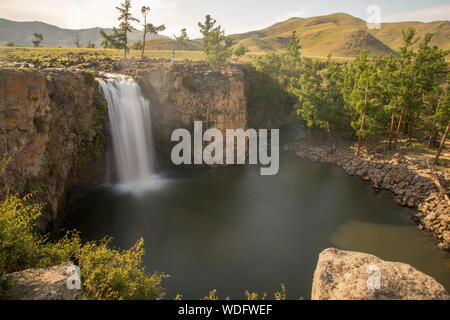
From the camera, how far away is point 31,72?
1641 cm

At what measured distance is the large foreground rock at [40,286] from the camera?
24.2ft

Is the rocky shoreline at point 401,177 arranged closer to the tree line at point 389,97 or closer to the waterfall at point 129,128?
the tree line at point 389,97

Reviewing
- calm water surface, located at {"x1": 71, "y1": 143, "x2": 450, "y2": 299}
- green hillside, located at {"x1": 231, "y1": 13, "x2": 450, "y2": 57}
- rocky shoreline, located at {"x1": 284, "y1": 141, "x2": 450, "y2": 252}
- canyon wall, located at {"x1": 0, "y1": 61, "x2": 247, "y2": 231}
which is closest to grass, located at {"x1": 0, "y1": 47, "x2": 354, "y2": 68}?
canyon wall, located at {"x1": 0, "y1": 61, "x2": 247, "y2": 231}

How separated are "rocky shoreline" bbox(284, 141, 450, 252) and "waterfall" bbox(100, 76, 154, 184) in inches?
882

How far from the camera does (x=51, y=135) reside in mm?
20000

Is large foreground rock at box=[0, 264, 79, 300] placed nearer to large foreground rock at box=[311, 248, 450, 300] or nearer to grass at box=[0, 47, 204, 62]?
large foreground rock at box=[311, 248, 450, 300]

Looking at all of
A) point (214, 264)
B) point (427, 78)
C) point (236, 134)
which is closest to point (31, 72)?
point (214, 264)

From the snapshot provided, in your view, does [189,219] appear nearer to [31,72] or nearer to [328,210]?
[328,210]

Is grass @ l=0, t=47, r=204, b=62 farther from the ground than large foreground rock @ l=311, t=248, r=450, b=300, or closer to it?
farther from the ground

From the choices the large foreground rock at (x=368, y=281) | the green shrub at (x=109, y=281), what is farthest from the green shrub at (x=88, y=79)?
the large foreground rock at (x=368, y=281)

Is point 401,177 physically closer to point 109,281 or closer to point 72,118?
point 109,281

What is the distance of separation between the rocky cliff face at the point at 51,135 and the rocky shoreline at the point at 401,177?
92.5 feet

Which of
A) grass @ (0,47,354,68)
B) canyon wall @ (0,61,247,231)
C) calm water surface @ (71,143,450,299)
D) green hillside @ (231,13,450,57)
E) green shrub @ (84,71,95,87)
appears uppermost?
green hillside @ (231,13,450,57)

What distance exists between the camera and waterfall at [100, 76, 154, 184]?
2725cm
